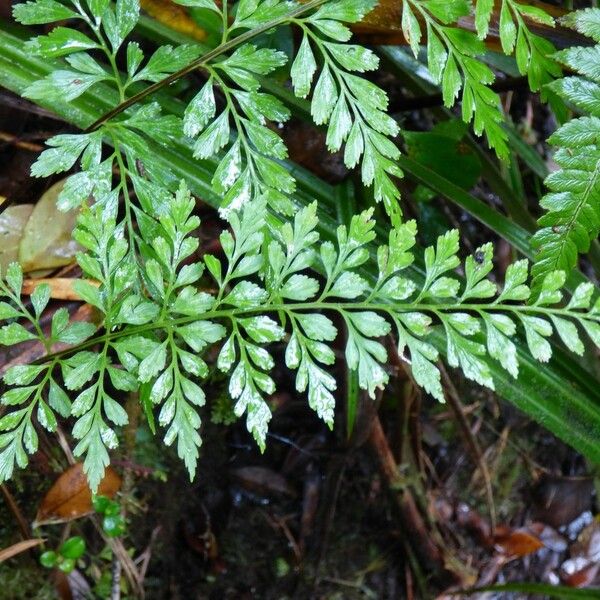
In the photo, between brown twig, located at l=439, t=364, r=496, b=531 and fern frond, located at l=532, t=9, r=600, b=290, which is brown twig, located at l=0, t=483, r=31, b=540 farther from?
fern frond, located at l=532, t=9, r=600, b=290

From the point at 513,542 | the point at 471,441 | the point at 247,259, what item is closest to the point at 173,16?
the point at 247,259

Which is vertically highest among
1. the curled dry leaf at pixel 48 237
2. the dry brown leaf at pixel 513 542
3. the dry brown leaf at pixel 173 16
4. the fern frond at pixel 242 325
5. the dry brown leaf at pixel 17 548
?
the dry brown leaf at pixel 173 16

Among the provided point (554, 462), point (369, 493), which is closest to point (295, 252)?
point (369, 493)

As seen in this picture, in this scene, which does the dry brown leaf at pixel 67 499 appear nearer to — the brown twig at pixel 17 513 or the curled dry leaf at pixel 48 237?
the brown twig at pixel 17 513

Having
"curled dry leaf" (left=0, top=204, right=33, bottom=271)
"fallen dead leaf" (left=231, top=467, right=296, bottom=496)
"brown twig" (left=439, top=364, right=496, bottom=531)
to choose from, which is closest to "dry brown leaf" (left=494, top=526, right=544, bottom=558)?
"brown twig" (left=439, top=364, right=496, bottom=531)

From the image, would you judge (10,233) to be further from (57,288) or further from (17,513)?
(17,513)

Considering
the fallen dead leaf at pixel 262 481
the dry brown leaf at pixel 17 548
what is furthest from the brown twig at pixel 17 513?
the fallen dead leaf at pixel 262 481
